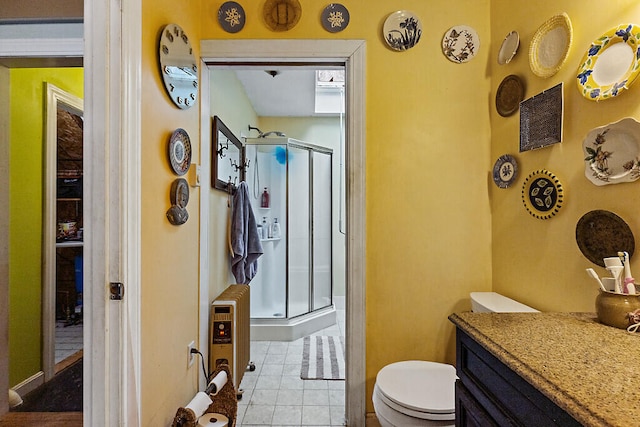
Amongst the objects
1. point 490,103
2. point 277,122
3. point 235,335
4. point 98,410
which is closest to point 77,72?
point 98,410

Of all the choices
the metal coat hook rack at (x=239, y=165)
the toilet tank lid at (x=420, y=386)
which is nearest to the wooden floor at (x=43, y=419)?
the toilet tank lid at (x=420, y=386)

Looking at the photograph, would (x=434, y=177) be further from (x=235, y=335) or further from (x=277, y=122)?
(x=277, y=122)

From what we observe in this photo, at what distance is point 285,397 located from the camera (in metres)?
2.14

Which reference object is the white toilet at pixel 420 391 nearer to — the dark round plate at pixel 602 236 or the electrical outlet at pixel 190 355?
the dark round plate at pixel 602 236

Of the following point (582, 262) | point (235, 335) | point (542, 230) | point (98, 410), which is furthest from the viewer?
point (235, 335)

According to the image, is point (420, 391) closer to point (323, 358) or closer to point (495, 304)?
point (495, 304)

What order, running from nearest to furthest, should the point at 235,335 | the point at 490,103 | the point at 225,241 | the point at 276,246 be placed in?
1. the point at 490,103
2. the point at 235,335
3. the point at 225,241
4. the point at 276,246

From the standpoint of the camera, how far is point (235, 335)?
6.48 ft

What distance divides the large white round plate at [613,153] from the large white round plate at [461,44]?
0.89m

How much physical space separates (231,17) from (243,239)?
5.28 ft

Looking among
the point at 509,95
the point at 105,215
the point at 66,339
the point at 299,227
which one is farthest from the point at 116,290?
the point at 299,227

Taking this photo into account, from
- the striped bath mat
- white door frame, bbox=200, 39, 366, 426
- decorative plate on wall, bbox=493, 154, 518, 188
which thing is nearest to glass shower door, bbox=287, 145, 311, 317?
the striped bath mat

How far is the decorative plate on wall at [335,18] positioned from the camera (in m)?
1.79

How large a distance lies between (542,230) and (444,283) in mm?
570
